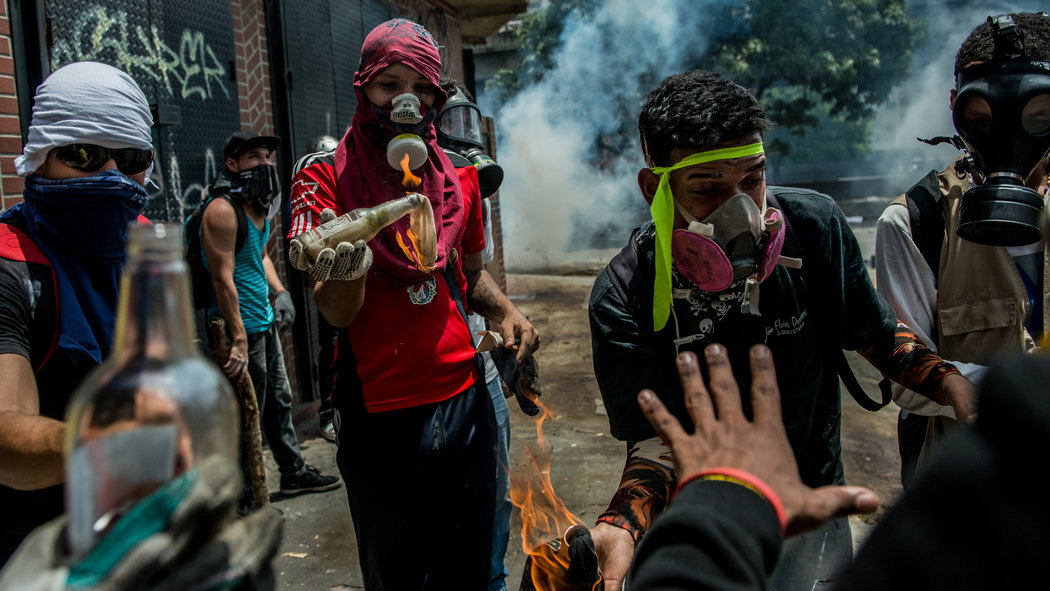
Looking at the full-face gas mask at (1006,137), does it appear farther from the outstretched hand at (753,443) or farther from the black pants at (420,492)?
the black pants at (420,492)

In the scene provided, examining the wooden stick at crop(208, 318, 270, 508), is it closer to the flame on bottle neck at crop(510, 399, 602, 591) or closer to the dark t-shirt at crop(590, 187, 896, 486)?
the flame on bottle neck at crop(510, 399, 602, 591)

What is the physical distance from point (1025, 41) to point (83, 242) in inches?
114

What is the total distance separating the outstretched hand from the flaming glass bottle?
649 millimetres

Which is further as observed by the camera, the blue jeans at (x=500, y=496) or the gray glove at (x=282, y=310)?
the gray glove at (x=282, y=310)

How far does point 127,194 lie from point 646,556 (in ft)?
5.89

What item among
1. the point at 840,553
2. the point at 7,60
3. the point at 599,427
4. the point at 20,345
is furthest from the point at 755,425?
the point at 599,427

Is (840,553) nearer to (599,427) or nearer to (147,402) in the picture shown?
(147,402)

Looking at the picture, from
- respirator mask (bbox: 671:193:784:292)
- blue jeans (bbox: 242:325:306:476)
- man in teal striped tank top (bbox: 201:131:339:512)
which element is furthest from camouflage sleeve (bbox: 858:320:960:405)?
blue jeans (bbox: 242:325:306:476)

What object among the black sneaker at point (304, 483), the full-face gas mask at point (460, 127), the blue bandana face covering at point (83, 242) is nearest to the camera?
the blue bandana face covering at point (83, 242)

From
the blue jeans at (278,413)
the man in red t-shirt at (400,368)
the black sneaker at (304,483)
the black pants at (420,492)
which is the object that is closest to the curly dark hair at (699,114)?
the man in red t-shirt at (400,368)

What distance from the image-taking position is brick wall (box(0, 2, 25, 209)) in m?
3.50

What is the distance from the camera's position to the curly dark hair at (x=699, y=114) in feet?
6.36

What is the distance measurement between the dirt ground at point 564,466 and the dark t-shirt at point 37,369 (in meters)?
2.13

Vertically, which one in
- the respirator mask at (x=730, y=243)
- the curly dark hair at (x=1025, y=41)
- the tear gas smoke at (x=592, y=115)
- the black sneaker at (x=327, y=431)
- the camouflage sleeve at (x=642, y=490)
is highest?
the tear gas smoke at (x=592, y=115)
